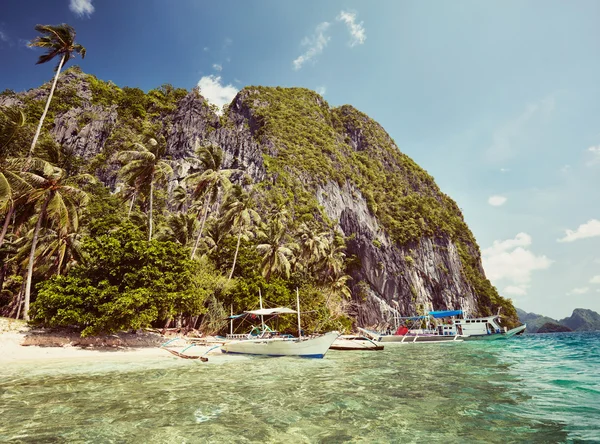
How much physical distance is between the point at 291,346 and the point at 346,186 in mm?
59597

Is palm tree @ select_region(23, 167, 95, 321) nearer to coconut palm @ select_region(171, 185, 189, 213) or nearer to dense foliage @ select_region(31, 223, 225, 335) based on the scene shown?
dense foliage @ select_region(31, 223, 225, 335)

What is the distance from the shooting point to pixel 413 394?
841 cm

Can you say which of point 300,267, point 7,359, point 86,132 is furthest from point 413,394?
point 86,132

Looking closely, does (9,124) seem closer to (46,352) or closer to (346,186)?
(46,352)

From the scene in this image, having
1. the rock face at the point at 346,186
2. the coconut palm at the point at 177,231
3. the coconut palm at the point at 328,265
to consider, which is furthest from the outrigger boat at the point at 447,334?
the coconut palm at the point at 177,231

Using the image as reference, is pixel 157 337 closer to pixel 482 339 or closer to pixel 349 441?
pixel 349 441

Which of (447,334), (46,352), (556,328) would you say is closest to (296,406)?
(46,352)

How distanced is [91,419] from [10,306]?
3911cm

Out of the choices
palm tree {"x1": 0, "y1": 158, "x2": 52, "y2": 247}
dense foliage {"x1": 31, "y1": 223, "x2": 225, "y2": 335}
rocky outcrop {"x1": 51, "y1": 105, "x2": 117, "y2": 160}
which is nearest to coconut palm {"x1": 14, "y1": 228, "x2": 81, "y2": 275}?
palm tree {"x1": 0, "y1": 158, "x2": 52, "y2": 247}

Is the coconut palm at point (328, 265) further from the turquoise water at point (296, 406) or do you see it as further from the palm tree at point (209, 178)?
the turquoise water at point (296, 406)

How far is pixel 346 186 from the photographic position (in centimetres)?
7462

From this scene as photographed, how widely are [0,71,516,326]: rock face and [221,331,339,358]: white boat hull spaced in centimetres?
3665

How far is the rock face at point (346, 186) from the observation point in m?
60.1

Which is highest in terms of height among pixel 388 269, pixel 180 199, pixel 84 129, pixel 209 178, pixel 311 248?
Answer: pixel 84 129
